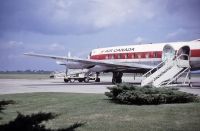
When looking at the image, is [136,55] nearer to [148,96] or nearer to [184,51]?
[184,51]

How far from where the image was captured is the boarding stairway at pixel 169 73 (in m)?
24.4

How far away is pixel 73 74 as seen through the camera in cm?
4694

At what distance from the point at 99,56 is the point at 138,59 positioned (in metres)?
7.42

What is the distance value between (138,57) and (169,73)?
734cm

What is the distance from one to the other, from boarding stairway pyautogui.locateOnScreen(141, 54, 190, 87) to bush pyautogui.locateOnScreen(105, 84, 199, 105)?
31.2 ft

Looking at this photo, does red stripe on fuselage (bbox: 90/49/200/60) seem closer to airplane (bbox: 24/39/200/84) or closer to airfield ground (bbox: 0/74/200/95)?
airplane (bbox: 24/39/200/84)

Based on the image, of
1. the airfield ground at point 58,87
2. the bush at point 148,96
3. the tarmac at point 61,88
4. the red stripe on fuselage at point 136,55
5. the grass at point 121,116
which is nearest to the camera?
the grass at point 121,116

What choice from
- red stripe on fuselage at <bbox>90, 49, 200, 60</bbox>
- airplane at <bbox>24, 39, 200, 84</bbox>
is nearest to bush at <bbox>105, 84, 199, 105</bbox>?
airplane at <bbox>24, 39, 200, 84</bbox>

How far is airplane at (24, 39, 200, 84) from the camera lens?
27.7 meters

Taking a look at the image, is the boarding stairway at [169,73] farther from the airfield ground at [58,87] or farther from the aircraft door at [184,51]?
the airfield ground at [58,87]

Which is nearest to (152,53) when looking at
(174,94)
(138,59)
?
(138,59)

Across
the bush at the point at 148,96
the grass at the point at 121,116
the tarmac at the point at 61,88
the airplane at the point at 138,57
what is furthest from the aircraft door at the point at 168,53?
the grass at the point at 121,116

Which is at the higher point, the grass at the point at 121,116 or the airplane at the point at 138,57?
the airplane at the point at 138,57

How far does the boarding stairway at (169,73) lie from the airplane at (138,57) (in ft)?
0.79
